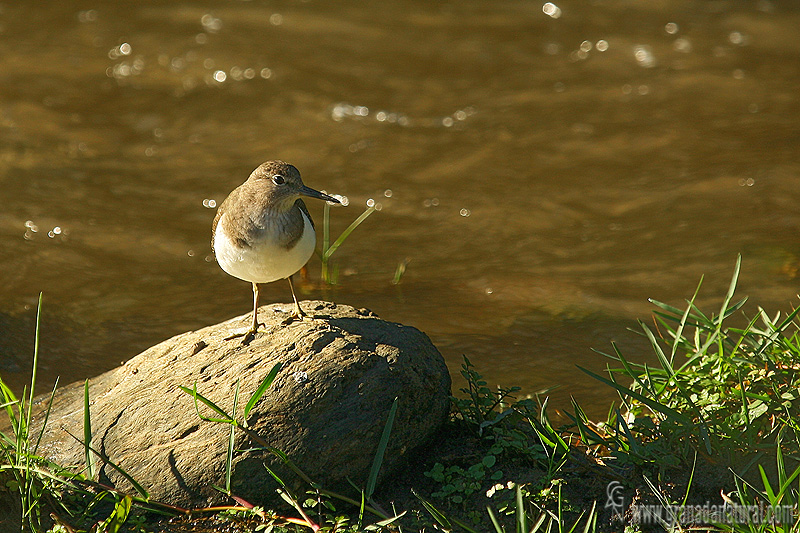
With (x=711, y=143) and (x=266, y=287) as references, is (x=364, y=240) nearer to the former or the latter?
(x=266, y=287)

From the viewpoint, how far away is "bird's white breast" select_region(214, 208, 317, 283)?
4.34m

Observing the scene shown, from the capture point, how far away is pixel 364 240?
324 inches

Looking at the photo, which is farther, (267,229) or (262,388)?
(267,229)

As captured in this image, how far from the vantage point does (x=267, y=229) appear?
4348 mm

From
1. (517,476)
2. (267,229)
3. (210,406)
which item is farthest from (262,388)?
(517,476)

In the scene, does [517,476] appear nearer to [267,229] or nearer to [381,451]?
[381,451]

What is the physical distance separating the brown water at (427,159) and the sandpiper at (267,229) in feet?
6.59

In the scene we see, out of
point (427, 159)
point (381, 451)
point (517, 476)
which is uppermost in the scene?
point (381, 451)

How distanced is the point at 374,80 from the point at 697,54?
15.4ft

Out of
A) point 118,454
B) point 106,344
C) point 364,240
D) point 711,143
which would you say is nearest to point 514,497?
point 118,454

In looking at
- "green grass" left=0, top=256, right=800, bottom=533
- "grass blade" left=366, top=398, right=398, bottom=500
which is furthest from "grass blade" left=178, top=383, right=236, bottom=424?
"grass blade" left=366, top=398, right=398, bottom=500

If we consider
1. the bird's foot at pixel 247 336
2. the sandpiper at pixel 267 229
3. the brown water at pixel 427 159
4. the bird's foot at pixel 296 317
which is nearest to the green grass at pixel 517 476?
the bird's foot at pixel 247 336

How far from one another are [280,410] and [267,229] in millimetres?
954

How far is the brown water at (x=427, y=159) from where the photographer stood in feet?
22.4
